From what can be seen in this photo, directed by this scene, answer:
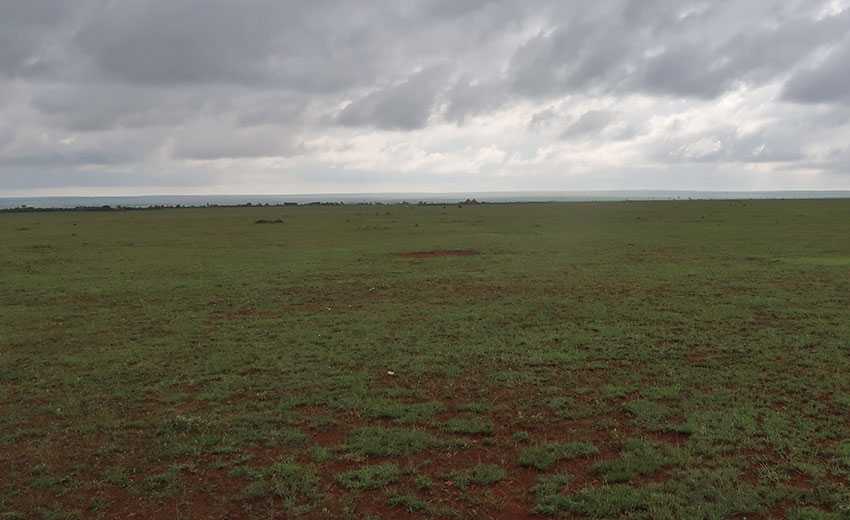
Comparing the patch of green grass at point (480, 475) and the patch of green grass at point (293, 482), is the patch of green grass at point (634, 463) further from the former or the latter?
the patch of green grass at point (293, 482)

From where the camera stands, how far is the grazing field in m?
6.60

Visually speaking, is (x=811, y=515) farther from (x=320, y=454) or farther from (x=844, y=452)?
(x=320, y=454)

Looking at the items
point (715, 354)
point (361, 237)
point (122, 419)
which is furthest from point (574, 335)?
point (361, 237)

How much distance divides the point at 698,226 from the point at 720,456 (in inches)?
1829

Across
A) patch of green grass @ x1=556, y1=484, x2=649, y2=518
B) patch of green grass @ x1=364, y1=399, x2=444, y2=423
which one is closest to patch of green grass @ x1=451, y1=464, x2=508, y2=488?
patch of green grass @ x1=556, y1=484, x2=649, y2=518

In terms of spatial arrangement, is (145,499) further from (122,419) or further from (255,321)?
(255,321)

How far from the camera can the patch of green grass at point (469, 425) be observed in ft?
27.1

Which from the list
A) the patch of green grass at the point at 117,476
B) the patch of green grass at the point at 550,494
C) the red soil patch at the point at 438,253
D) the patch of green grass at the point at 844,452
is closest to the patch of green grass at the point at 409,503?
the patch of green grass at the point at 550,494

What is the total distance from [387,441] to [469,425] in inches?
47.6

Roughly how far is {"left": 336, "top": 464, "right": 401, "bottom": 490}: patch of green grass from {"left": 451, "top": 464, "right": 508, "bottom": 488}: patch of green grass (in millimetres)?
710

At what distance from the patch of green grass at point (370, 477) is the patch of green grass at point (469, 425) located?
4.41ft

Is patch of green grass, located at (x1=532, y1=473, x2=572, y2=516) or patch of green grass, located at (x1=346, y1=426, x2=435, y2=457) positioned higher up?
patch of green grass, located at (x1=346, y1=426, x2=435, y2=457)

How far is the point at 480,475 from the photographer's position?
6.96 metres

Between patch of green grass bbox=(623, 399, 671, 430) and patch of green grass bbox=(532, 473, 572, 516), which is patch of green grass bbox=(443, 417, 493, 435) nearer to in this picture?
patch of green grass bbox=(532, 473, 572, 516)
